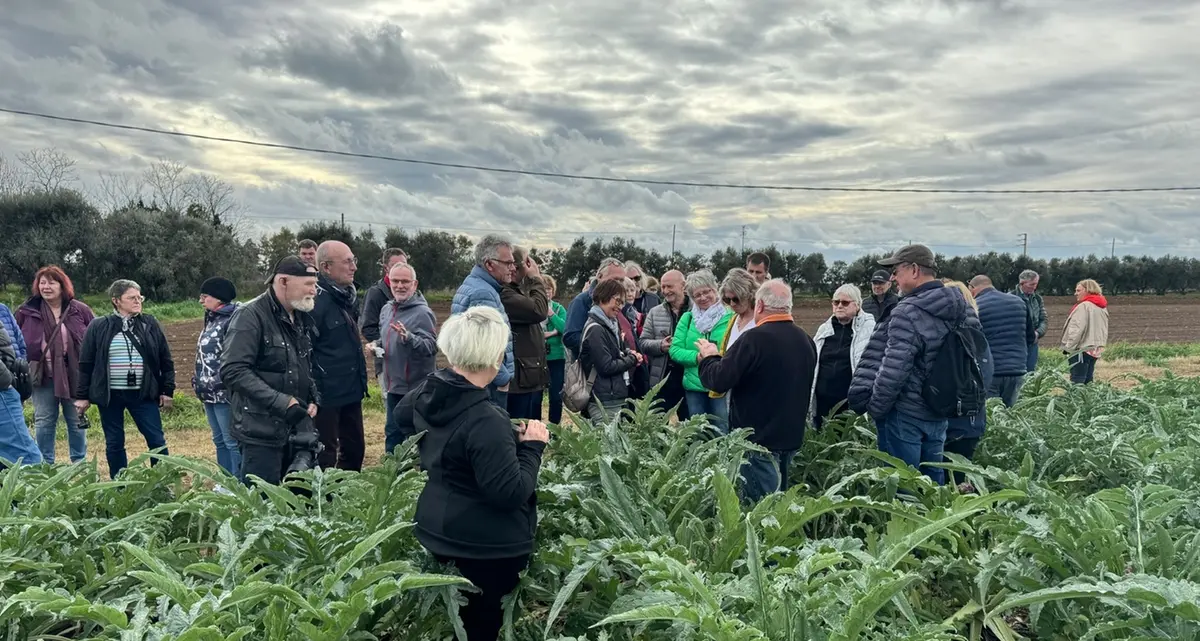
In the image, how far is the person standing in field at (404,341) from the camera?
615 cm

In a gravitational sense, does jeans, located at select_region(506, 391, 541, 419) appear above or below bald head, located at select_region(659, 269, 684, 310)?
below

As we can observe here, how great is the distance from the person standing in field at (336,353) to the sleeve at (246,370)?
146 cm

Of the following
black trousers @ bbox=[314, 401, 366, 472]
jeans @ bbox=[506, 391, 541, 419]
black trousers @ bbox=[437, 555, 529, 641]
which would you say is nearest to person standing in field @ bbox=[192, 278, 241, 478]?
black trousers @ bbox=[314, 401, 366, 472]

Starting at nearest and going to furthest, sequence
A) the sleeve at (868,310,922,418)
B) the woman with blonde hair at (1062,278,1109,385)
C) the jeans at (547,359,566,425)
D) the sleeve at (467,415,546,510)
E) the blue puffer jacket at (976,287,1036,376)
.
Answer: the sleeve at (467,415,546,510), the sleeve at (868,310,922,418), the blue puffer jacket at (976,287,1036,376), the jeans at (547,359,566,425), the woman with blonde hair at (1062,278,1109,385)

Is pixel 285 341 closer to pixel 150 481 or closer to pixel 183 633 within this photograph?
pixel 150 481

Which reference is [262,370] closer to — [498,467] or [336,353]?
[336,353]

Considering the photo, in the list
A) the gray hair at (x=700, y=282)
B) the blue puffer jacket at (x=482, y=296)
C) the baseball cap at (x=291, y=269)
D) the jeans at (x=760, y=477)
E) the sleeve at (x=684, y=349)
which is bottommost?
the jeans at (x=760, y=477)

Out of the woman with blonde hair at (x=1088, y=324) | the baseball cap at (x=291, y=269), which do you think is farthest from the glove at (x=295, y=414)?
the woman with blonde hair at (x=1088, y=324)

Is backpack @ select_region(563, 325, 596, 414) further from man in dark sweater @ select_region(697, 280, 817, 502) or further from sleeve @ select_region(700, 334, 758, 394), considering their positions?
man in dark sweater @ select_region(697, 280, 817, 502)

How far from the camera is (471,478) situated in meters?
2.62

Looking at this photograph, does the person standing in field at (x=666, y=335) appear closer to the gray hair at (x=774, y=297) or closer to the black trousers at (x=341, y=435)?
the gray hair at (x=774, y=297)

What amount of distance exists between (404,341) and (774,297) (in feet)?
10.1

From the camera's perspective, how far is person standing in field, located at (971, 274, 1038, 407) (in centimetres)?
→ 750

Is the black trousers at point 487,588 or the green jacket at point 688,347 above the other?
the green jacket at point 688,347
